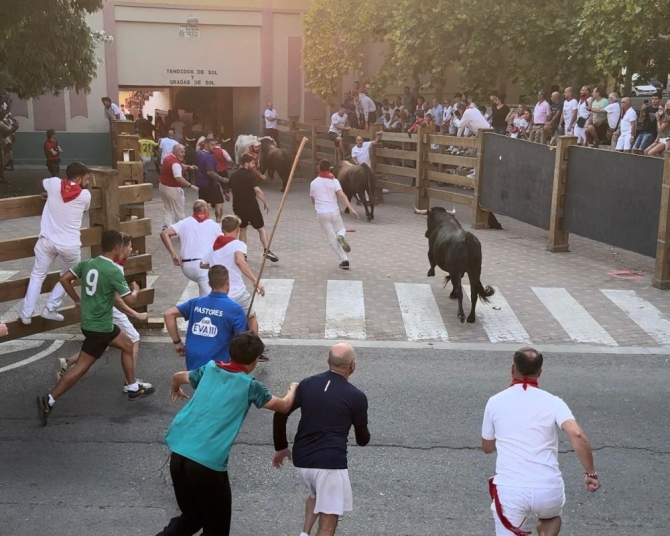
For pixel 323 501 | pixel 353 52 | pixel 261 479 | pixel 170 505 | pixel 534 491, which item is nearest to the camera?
pixel 534 491

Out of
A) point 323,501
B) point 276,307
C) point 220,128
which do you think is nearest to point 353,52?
point 220,128

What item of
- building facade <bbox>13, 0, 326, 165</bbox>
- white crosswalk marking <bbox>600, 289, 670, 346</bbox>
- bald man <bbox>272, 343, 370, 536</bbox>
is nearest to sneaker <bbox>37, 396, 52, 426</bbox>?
bald man <bbox>272, 343, 370, 536</bbox>

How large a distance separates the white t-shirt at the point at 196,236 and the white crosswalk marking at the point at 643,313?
572 cm

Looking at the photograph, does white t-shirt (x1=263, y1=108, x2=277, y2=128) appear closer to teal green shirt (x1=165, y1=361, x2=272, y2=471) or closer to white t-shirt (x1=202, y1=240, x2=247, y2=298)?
white t-shirt (x1=202, y1=240, x2=247, y2=298)

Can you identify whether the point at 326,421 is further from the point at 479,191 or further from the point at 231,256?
the point at 479,191

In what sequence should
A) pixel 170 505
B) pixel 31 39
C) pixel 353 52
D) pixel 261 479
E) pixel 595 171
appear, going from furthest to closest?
pixel 353 52, pixel 31 39, pixel 595 171, pixel 261 479, pixel 170 505

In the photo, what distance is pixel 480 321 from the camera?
39.0 feet

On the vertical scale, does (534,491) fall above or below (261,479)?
above

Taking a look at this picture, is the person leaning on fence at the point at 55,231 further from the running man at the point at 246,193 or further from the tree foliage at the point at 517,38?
the tree foliage at the point at 517,38

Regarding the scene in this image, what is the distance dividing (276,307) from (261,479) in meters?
5.38

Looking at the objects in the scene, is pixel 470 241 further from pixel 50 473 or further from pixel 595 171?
pixel 50 473

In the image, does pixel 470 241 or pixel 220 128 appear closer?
pixel 470 241

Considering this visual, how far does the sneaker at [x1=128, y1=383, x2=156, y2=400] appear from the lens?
8727 millimetres

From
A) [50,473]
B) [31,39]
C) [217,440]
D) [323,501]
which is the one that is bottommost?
[50,473]
